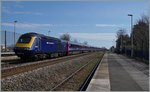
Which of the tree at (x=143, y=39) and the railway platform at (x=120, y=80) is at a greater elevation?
the tree at (x=143, y=39)

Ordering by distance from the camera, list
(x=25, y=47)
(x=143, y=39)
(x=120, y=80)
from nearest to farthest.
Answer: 1. (x=120, y=80)
2. (x=25, y=47)
3. (x=143, y=39)

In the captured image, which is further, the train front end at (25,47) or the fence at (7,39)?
the fence at (7,39)

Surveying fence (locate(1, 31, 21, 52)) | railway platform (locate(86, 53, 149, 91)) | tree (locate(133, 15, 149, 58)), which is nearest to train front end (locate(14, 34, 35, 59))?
railway platform (locate(86, 53, 149, 91))

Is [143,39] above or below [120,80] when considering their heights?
above

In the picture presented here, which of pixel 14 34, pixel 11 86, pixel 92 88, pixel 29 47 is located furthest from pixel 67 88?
pixel 14 34

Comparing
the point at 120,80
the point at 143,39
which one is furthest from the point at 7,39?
the point at 120,80

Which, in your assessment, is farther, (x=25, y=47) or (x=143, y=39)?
(x=143, y=39)

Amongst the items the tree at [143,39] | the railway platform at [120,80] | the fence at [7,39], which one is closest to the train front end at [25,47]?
the railway platform at [120,80]

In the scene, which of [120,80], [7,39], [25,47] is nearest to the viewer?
[120,80]

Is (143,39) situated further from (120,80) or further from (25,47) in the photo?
(120,80)

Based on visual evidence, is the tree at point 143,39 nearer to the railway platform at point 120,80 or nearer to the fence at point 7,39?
the railway platform at point 120,80

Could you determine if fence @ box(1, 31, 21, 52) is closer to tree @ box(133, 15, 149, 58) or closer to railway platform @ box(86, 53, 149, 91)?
tree @ box(133, 15, 149, 58)

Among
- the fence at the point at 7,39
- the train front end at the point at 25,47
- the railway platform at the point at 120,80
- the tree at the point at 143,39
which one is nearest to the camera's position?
the railway platform at the point at 120,80

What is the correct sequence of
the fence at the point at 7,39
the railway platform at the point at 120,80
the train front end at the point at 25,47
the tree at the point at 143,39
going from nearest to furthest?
the railway platform at the point at 120,80 → the train front end at the point at 25,47 → the tree at the point at 143,39 → the fence at the point at 7,39
